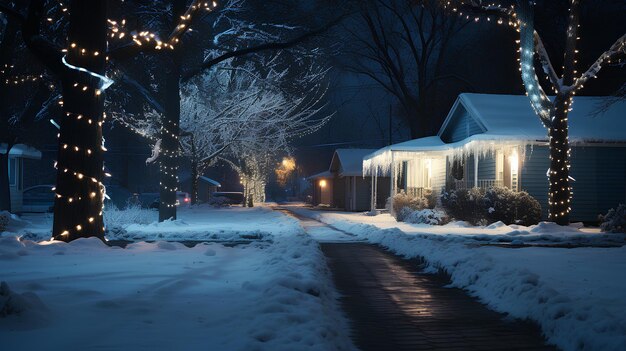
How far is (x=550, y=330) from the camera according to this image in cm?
659

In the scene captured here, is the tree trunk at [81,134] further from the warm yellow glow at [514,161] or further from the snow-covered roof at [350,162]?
the snow-covered roof at [350,162]

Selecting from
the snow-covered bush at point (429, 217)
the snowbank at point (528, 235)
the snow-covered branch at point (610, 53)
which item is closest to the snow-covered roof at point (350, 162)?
the snow-covered bush at point (429, 217)

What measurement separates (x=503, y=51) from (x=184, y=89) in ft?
86.5

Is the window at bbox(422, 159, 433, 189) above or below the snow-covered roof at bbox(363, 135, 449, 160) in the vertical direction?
below

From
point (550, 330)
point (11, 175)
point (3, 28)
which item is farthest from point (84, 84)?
point (11, 175)

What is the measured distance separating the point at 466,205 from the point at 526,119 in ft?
15.9

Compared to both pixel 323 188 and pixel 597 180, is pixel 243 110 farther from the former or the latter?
pixel 323 188

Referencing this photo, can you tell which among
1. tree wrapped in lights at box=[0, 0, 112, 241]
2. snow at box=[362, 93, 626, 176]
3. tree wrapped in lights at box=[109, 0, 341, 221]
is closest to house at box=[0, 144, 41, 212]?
tree wrapped in lights at box=[109, 0, 341, 221]

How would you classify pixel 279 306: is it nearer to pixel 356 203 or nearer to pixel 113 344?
pixel 113 344

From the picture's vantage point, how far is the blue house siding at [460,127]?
88.3 feet

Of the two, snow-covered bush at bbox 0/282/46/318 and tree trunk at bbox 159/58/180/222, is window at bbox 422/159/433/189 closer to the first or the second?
tree trunk at bbox 159/58/180/222

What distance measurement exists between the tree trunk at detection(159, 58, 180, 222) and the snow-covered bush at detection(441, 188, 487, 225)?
10650 mm

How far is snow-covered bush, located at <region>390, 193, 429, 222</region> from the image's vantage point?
27016 millimetres

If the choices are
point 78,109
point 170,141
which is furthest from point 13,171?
point 78,109
